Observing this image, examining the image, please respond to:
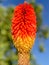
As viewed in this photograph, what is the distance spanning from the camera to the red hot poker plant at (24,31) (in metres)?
2.77

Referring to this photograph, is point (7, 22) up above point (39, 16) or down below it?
below

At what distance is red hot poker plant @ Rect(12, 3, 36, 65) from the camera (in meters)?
2.77

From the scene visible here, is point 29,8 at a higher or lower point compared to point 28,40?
higher

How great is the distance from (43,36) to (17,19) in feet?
22.3

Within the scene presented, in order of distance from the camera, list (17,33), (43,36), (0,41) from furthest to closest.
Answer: (43,36) < (0,41) < (17,33)

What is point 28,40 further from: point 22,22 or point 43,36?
point 43,36

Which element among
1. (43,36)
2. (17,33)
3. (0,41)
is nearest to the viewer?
(17,33)

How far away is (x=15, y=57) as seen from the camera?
30.1 feet

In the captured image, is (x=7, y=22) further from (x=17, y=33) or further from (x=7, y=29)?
(x=17, y=33)

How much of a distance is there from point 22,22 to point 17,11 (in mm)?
133

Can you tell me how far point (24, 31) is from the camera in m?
2.77

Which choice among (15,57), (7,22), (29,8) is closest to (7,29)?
(7,22)

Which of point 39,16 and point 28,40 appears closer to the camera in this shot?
point 28,40

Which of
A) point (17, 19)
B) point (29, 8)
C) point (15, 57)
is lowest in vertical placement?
point (15, 57)
